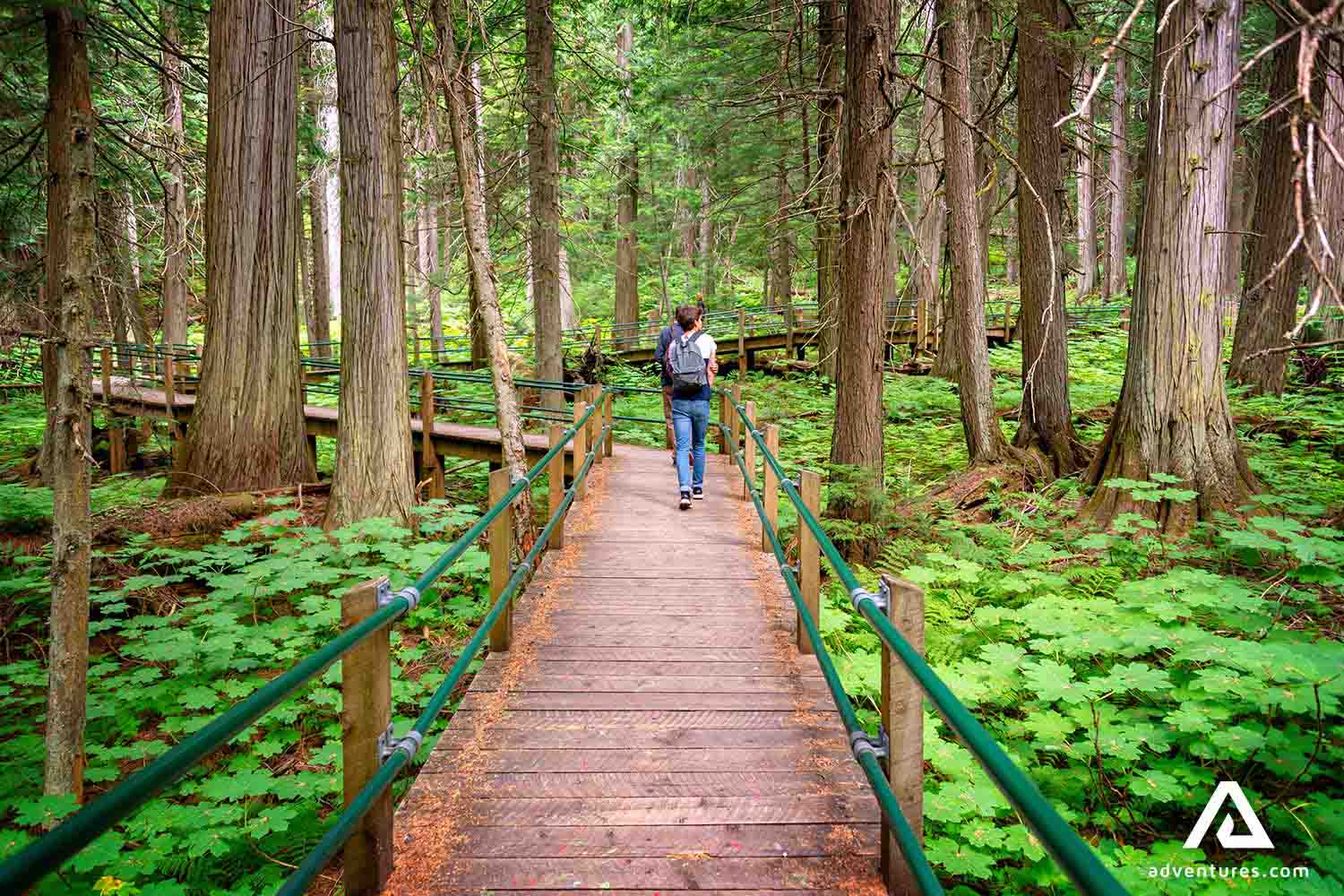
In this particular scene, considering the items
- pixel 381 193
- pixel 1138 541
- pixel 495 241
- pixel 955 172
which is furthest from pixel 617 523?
pixel 495 241

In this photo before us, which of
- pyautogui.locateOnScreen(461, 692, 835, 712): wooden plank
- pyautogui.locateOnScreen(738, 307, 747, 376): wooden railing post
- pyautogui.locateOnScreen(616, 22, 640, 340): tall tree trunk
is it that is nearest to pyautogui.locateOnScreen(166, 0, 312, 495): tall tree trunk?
pyautogui.locateOnScreen(461, 692, 835, 712): wooden plank

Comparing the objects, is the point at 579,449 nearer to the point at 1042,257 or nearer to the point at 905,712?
the point at 905,712

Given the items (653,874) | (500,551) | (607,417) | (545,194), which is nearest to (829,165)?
(545,194)

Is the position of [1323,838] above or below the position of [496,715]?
below

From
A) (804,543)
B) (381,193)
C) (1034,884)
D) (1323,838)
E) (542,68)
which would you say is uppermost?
(542,68)

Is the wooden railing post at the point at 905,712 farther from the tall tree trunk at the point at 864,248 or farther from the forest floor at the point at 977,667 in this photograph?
the tall tree trunk at the point at 864,248

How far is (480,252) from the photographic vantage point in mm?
8430

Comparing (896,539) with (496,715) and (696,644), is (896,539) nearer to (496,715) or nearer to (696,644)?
(696,644)

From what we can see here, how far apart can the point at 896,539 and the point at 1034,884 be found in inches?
181

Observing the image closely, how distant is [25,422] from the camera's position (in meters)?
20.0

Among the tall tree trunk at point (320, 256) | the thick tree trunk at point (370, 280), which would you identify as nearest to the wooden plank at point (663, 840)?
the thick tree trunk at point (370, 280)

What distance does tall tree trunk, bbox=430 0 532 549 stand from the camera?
783 centimetres

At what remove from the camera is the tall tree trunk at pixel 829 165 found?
9.34 m

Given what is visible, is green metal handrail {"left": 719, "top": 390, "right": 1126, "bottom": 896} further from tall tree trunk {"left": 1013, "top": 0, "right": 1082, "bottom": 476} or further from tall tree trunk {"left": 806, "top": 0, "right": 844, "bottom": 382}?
tall tree trunk {"left": 1013, "top": 0, "right": 1082, "bottom": 476}
